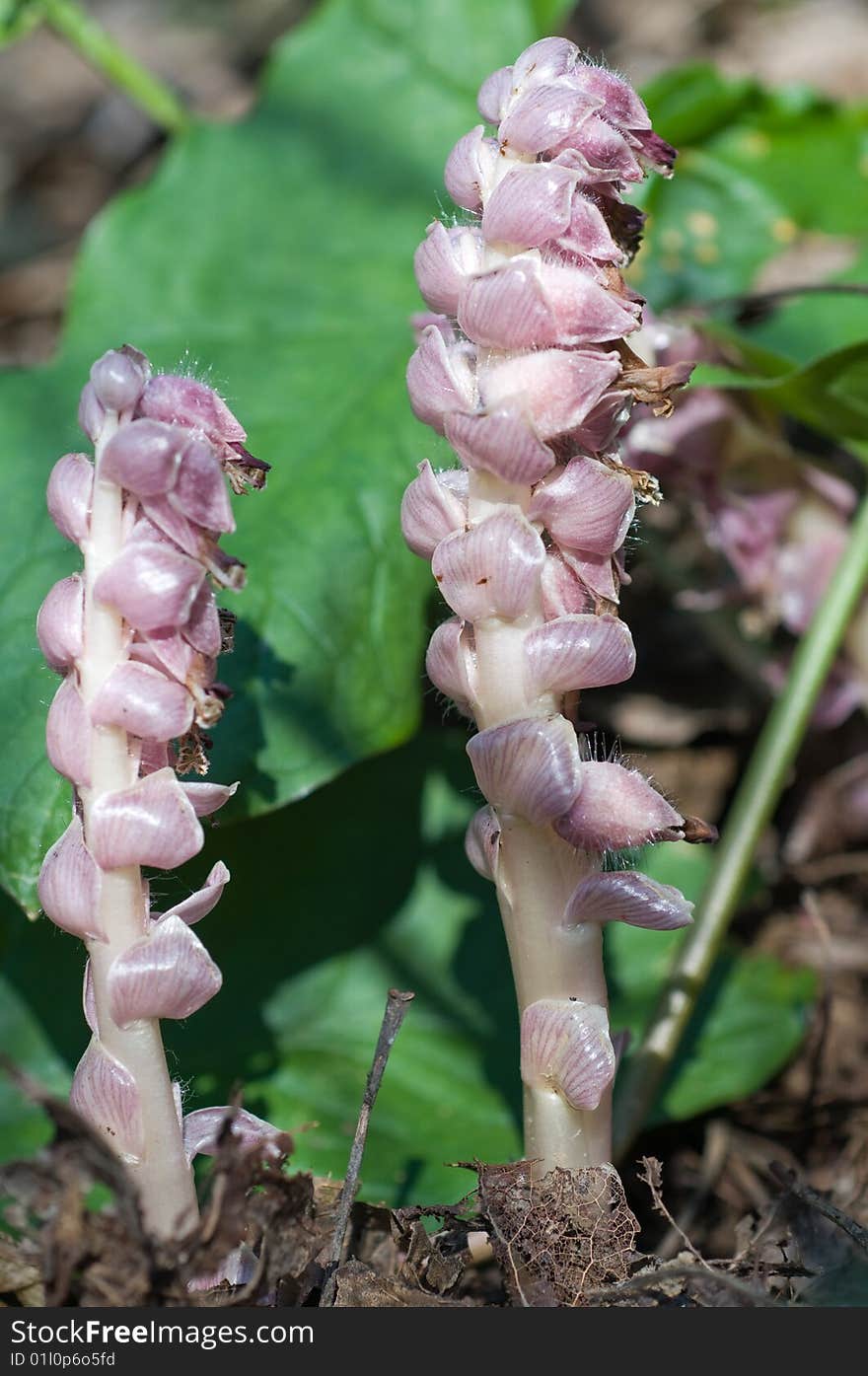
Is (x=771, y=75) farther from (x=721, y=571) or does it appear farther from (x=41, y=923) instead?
(x=41, y=923)

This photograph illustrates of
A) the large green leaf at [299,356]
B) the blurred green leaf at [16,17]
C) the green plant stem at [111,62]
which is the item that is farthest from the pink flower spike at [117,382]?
the green plant stem at [111,62]

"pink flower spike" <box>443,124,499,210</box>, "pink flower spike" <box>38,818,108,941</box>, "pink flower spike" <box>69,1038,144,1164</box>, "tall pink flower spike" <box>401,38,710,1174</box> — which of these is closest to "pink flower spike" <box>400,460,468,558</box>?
"tall pink flower spike" <box>401,38,710,1174</box>

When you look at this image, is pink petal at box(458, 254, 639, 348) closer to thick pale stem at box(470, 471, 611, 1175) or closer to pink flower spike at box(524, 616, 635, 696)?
thick pale stem at box(470, 471, 611, 1175)

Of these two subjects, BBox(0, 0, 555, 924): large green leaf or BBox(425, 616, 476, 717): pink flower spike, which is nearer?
BBox(425, 616, 476, 717): pink flower spike

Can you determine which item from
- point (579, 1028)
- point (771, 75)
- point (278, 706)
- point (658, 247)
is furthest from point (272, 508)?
point (771, 75)

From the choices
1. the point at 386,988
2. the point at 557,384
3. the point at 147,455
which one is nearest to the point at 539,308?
the point at 557,384

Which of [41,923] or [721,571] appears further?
[721,571]

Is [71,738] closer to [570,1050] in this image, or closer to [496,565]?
[496,565]
